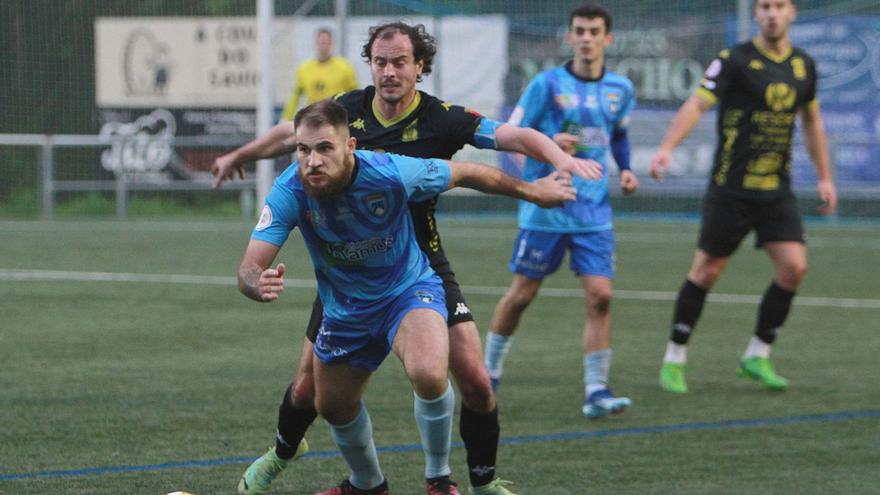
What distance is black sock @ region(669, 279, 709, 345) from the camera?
28.1ft

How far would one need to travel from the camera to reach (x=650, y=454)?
6.45 metres

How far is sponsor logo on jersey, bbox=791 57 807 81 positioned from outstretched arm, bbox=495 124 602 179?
311 cm

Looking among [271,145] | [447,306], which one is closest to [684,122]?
[271,145]

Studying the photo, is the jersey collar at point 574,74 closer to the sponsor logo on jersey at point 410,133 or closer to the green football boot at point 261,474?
the sponsor logo on jersey at point 410,133

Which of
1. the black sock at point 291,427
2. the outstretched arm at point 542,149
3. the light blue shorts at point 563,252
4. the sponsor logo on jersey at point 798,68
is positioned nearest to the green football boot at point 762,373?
the light blue shorts at point 563,252

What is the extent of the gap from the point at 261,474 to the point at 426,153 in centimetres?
136

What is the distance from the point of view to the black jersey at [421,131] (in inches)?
227

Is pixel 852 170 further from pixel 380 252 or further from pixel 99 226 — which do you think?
pixel 380 252

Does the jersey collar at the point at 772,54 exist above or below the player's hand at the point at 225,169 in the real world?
above

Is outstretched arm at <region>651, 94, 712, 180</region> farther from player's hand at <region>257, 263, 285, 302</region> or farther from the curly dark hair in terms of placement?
player's hand at <region>257, 263, 285, 302</region>

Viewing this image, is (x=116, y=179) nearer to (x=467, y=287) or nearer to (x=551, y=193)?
(x=467, y=287)

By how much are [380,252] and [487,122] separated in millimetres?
952

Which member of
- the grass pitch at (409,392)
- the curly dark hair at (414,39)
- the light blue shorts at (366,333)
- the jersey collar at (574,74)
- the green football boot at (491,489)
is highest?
the curly dark hair at (414,39)

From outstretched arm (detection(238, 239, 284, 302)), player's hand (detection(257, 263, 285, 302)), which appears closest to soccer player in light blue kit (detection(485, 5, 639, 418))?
outstretched arm (detection(238, 239, 284, 302))
